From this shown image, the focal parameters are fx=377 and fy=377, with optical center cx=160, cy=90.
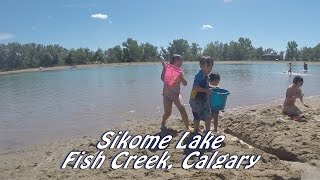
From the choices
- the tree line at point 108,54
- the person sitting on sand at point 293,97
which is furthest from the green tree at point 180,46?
the person sitting on sand at point 293,97

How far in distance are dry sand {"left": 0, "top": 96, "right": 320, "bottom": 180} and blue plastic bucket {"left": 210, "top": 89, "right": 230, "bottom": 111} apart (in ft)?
2.58

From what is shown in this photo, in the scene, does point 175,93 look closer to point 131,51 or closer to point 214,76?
point 214,76

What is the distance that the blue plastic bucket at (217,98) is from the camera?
7.50 meters

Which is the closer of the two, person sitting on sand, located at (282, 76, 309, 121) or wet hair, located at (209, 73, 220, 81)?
wet hair, located at (209, 73, 220, 81)

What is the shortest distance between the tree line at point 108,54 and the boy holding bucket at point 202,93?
348 ft

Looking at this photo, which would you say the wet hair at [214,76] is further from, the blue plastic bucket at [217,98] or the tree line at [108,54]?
the tree line at [108,54]

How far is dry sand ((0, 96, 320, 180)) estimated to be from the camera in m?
5.38

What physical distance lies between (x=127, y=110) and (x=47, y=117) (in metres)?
2.97

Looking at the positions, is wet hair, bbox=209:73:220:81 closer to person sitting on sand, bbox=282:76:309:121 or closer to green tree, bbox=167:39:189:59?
person sitting on sand, bbox=282:76:309:121

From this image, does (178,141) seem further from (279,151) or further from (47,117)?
(47,117)

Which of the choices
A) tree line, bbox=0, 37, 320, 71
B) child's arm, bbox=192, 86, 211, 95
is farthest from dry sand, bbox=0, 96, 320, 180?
tree line, bbox=0, 37, 320, 71

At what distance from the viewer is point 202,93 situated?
7.07 m

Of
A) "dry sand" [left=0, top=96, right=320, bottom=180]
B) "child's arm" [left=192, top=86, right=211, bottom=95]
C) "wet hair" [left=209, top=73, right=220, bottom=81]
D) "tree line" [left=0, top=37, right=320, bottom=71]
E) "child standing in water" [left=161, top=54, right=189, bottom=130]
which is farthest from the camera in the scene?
"tree line" [left=0, top=37, right=320, bottom=71]

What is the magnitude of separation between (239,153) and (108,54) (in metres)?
119
